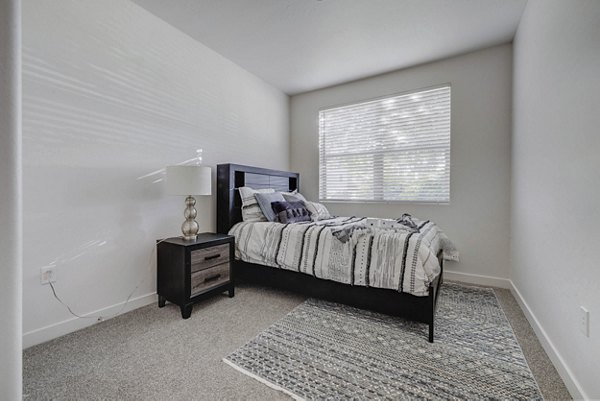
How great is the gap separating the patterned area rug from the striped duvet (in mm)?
341

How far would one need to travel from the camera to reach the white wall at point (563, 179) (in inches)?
48.2

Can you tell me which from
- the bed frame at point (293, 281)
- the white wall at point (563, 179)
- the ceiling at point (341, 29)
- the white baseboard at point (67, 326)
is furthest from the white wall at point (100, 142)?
the white wall at point (563, 179)

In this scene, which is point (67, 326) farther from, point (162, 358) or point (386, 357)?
point (386, 357)

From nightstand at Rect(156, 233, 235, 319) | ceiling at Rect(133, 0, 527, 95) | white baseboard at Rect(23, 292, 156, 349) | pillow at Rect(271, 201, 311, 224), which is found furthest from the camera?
pillow at Rect(271, 201, 311, 224)

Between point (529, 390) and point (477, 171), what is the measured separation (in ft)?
7.47

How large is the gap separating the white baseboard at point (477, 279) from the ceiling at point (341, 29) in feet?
8.48

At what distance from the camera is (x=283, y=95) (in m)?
4.28

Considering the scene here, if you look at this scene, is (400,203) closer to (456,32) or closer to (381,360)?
(456,32)

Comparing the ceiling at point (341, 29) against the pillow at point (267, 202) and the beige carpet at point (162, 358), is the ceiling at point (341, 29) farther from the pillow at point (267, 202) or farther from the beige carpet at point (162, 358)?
the beige carpet at point (162, 358)

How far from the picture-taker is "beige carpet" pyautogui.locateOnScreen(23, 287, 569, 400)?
1337 mm

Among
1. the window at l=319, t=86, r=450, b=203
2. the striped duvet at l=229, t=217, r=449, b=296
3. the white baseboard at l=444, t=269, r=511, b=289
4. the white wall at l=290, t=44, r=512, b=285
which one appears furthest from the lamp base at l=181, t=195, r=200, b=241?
the white baseboard at l=444, t=269, r=511, b=289

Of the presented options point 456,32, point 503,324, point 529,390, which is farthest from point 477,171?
point 529,390

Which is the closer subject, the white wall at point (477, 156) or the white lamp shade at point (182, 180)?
the white lamp shade at point (182, 180)

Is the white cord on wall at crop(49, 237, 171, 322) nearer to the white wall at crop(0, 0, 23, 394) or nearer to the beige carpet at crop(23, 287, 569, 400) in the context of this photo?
the beige carpet at crop(23, 287, 569, 400)
